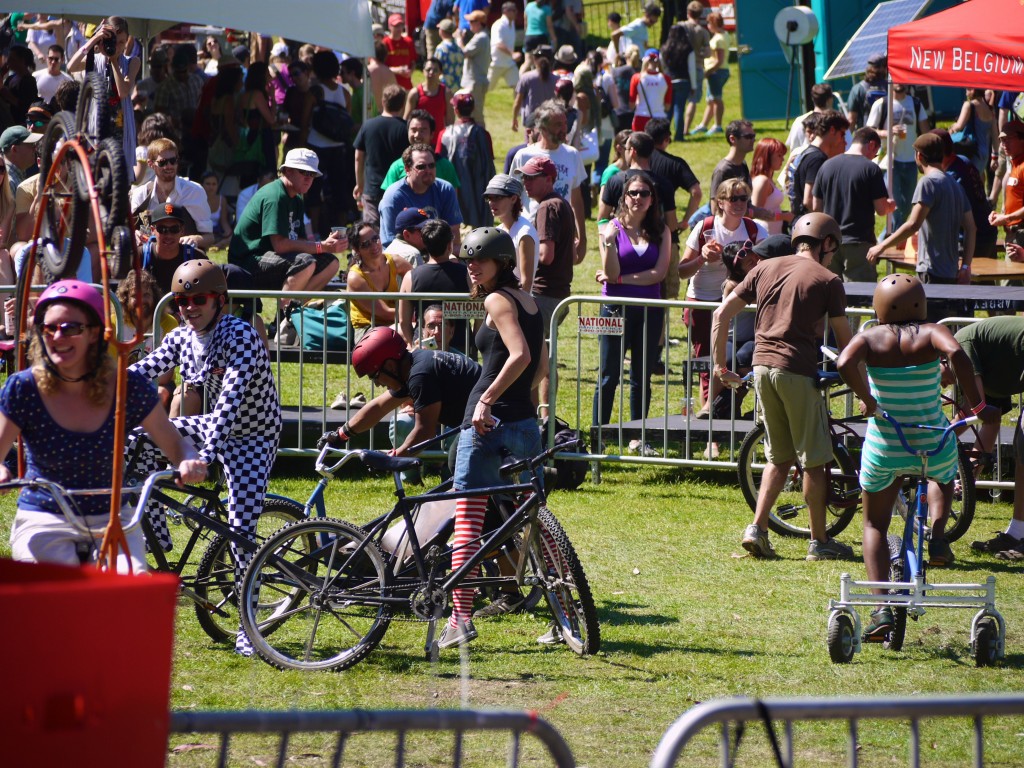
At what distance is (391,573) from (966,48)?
773cm

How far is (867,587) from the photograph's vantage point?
668 cm

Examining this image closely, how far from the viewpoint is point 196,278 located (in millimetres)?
6672

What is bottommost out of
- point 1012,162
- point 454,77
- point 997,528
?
point 997,528

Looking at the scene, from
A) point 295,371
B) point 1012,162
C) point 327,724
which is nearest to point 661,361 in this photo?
point 295,371

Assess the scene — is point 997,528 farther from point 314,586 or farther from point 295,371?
point 295,371

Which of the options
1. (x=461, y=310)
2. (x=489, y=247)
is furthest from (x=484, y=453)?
(x=461, y=310)

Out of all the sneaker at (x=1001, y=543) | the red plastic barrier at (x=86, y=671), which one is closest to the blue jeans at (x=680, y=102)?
the sneaker at (x=1001, y=543)

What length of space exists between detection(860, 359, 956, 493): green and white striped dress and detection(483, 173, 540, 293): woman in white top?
3257 mm

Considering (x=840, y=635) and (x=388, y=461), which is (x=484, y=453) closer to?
(x=388, y=461)

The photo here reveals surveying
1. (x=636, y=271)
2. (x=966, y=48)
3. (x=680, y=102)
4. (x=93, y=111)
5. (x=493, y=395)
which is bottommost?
(x=493, y=395)

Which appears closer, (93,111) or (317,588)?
(93,111)

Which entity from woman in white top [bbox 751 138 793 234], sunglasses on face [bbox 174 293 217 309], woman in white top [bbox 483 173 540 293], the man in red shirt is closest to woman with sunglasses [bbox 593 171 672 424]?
woman in white top [bbox 483 173 540 293]

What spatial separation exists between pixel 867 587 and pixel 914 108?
12837mm

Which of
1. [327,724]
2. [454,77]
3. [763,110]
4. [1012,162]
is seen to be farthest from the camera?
[763,110]
